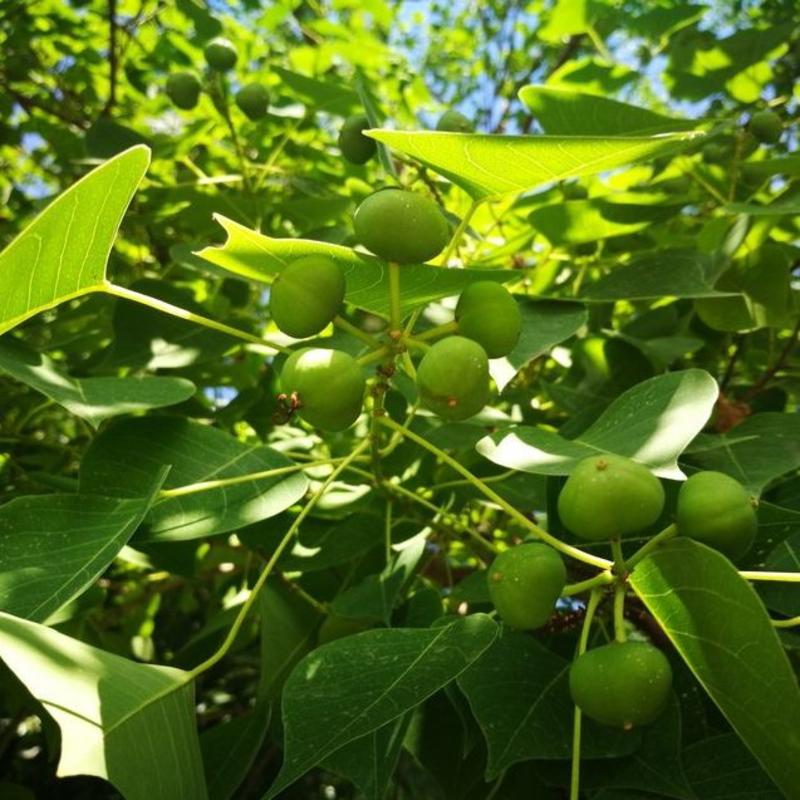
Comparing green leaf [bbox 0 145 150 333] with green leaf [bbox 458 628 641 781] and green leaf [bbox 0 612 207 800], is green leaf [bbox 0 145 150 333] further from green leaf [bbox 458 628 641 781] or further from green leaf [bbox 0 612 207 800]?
green leaf [bbox 458 628 641 781]

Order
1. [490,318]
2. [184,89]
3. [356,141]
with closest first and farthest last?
[490,318], [356,141], [184,89]

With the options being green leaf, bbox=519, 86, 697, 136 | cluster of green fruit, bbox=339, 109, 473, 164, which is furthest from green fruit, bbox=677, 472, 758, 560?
cluster of green fruit, bbox=339, 109, 473, 164

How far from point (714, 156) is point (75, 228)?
1.90 metres

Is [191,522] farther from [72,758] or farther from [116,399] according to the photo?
[72,758]

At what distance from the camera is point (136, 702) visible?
3.46ft

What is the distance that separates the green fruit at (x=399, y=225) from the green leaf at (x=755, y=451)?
1.96ft

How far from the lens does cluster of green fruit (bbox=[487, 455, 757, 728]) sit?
3.39ft

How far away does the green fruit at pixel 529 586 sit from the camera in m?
1.10

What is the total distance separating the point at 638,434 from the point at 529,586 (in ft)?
0.91

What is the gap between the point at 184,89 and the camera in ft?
8.16

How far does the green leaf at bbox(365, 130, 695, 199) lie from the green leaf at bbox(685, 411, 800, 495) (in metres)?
0.51

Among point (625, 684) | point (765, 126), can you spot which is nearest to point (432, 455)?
point (625, 684)

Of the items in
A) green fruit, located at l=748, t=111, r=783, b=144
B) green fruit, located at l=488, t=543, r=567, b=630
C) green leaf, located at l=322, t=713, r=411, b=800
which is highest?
green fruit, located at l=748, t=111, r=783, b=144

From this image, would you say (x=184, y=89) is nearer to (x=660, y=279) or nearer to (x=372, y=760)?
(x=660, y=279)
